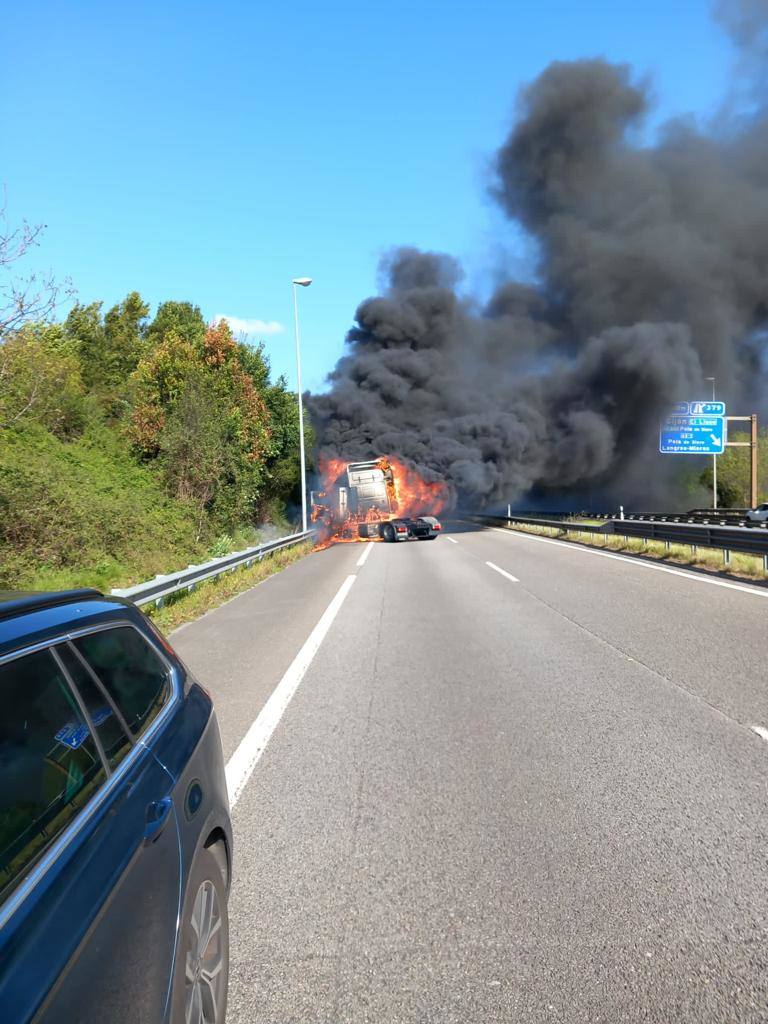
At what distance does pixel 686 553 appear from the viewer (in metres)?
19.0

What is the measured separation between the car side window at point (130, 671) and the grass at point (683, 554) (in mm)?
13890

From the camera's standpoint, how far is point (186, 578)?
13.0 meters

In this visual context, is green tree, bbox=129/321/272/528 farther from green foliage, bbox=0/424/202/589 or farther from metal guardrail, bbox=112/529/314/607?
metal guardrail, bbox=112/529/314/607

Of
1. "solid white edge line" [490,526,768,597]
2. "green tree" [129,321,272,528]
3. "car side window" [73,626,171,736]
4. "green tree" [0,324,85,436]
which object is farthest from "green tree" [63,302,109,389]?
"car side window" [73,626,171,736]

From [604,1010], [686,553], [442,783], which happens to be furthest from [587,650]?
[686,553]

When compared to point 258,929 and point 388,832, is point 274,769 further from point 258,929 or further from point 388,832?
point 258,929

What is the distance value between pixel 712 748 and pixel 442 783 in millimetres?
1898

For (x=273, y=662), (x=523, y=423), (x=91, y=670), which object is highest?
(x=523, y=423)

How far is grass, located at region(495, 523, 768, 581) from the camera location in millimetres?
15602

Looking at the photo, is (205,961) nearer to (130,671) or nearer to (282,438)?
(130,671)

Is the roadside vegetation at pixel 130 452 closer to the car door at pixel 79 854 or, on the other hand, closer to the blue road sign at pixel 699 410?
the car door at pixel 79 854

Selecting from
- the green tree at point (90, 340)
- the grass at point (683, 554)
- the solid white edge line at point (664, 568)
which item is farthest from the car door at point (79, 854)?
the green tree at point (90, 340)

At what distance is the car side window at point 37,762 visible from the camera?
5.55 ft

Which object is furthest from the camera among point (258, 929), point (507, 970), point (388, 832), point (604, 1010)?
point (388, 832)
